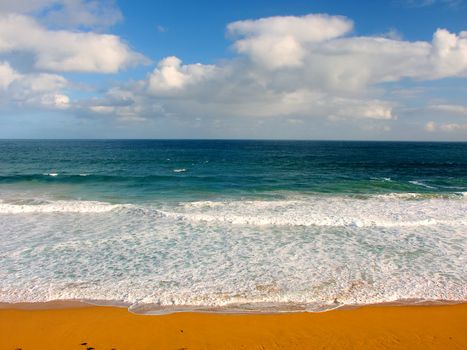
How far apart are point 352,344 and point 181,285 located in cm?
515

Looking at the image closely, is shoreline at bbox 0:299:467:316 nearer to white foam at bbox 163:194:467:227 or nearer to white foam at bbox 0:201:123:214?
white foam at bbox 163:194:467:227

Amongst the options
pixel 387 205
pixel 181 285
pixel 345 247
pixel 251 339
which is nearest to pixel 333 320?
pixel 251 339

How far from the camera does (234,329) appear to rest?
7.80 meters

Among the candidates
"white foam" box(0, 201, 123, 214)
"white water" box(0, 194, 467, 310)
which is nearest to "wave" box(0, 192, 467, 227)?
"white foam" box(0, 201, 123, 214)

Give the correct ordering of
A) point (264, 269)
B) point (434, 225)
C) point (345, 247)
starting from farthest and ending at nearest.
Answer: point (434, 225), point (345, 247), point (264, 269)

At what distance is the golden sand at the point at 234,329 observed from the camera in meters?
7.33

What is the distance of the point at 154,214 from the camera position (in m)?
18.8

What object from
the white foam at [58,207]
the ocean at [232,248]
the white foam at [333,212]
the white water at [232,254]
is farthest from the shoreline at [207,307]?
the white foam at [58,207]

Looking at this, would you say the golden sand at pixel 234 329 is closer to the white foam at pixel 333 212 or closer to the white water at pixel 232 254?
the white water at pixel 232 254

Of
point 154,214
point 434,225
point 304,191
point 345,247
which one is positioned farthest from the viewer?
point 304,191

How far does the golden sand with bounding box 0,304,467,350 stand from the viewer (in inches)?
289

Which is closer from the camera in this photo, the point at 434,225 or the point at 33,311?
the point at 33,311

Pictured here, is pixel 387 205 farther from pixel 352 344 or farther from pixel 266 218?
pixel 352 344

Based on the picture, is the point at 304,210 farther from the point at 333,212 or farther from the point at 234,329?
the point at 234,329
